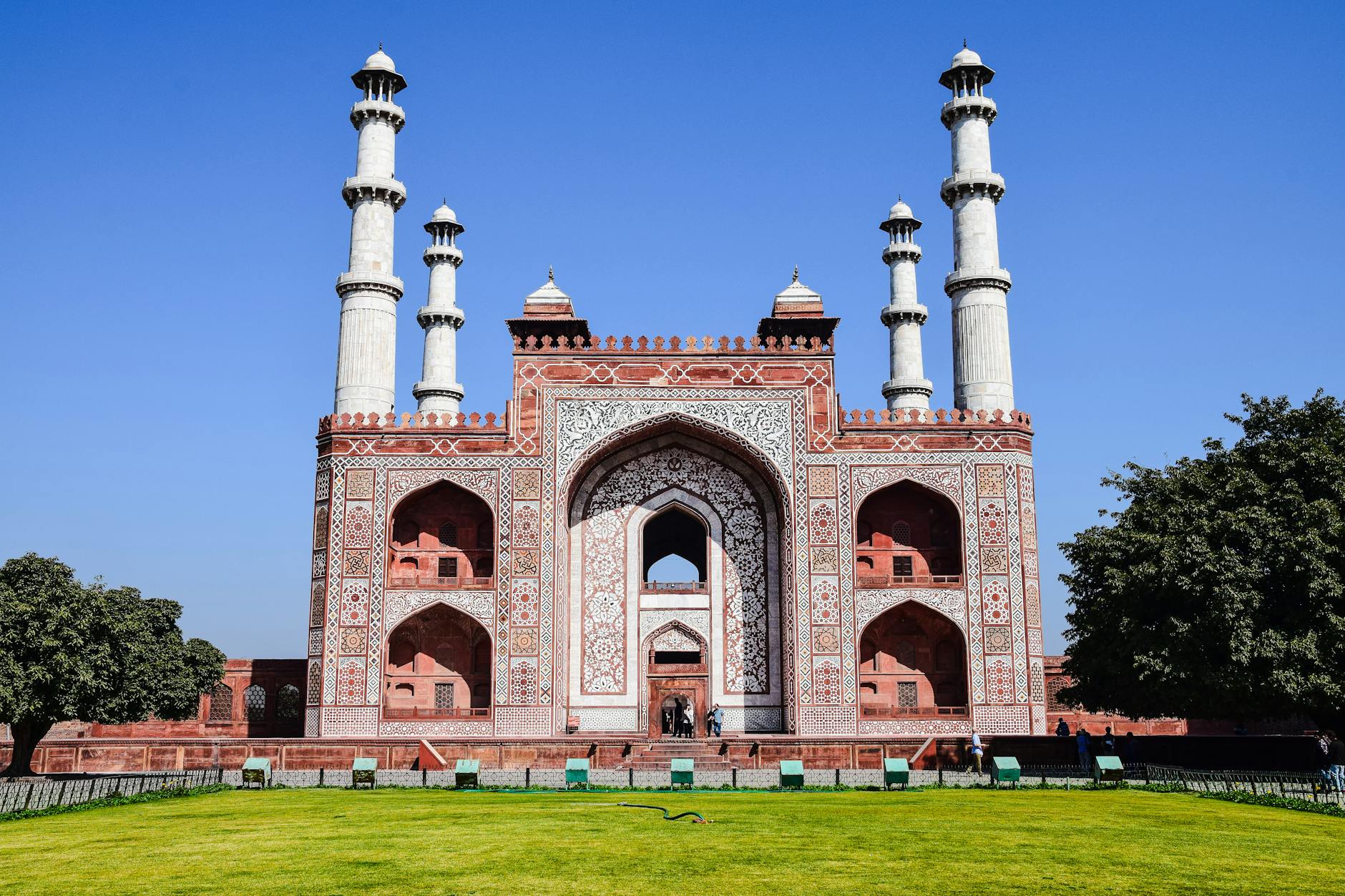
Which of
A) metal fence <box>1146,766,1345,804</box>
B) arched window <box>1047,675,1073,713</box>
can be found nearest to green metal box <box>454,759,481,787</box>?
metal fence <box>1146,766,1345,804</box>

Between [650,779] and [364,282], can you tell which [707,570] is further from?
[364,282]

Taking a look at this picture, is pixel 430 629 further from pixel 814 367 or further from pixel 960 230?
pixel 960 230

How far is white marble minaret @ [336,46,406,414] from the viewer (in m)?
28.0

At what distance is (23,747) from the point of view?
21.8m

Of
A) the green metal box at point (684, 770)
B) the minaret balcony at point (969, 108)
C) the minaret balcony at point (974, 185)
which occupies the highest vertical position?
the minaret balcony at point (969, 108)

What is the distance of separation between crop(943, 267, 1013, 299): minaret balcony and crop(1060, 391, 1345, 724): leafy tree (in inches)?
248

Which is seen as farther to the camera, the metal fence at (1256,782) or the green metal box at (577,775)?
the green metal box at (577,775)

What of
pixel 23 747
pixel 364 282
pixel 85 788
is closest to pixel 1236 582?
pixel 85 788

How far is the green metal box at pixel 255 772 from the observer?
19.2 meters

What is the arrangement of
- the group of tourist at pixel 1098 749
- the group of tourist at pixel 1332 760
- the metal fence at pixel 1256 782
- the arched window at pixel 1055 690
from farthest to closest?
the arched window at pixel 1055 690 < the group of tourist at pixel 1098 749 < the group of tourist at pixel 1332 760 < the metal fence at pixel 1256 782

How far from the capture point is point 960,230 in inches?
1121

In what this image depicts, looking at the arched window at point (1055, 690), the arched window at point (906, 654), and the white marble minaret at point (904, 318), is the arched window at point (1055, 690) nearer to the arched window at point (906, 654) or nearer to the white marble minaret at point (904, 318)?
the arched window at point (906, 654)

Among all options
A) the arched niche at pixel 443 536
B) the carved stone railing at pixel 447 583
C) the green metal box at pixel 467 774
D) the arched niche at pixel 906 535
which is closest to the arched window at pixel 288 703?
the arched niche at pixel 443 536

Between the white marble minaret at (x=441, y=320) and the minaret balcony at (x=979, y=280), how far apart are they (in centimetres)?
1286
